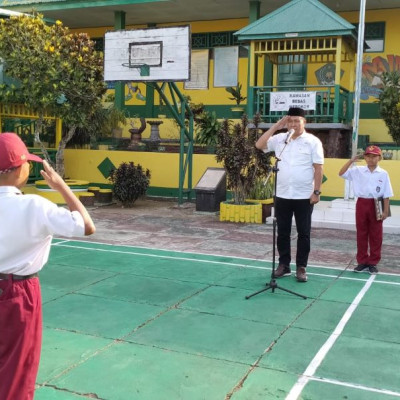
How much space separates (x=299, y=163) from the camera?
6641 millimetres

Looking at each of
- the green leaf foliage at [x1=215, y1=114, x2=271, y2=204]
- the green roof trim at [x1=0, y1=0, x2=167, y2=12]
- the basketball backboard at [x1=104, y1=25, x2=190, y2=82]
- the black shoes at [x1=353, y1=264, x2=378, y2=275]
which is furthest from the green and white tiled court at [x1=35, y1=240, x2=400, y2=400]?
the green roof trim at [x1=0, y1=0, x2=167, y2=12]

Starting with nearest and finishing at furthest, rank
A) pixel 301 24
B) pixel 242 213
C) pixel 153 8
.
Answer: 1. pixel 242 213
2. pixel 301 24
3. pixel 153 8

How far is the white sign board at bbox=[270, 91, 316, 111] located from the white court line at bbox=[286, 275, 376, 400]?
9423mm

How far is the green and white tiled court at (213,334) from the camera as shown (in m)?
4.01

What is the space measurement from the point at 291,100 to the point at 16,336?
1348 centimetres

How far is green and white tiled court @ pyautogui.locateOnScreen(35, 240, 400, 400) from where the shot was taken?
13.1 ft

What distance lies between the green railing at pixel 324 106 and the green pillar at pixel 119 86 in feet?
18.5

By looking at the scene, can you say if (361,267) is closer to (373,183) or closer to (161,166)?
(373,183)

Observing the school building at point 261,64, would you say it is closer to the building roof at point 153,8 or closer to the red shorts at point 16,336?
the building roof at point 153,8

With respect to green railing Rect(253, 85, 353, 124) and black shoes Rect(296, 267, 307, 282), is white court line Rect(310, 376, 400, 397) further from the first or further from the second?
green railing Rect(253, 85, 353, 124)

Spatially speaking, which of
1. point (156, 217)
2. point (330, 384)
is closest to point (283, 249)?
point (330, 384)

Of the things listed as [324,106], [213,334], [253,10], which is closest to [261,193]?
[324,106]

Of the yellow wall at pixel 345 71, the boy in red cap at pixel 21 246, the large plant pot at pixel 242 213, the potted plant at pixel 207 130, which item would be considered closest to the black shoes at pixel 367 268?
the large plant pot at pixel 242 213

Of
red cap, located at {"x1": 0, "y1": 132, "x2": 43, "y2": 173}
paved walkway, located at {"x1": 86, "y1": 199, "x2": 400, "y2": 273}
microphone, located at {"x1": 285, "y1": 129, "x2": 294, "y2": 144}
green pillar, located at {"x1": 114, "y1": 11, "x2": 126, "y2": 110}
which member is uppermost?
green pillar, located at {"x1": 114, "y1": 11, "x2": 126, "y2": 110}
